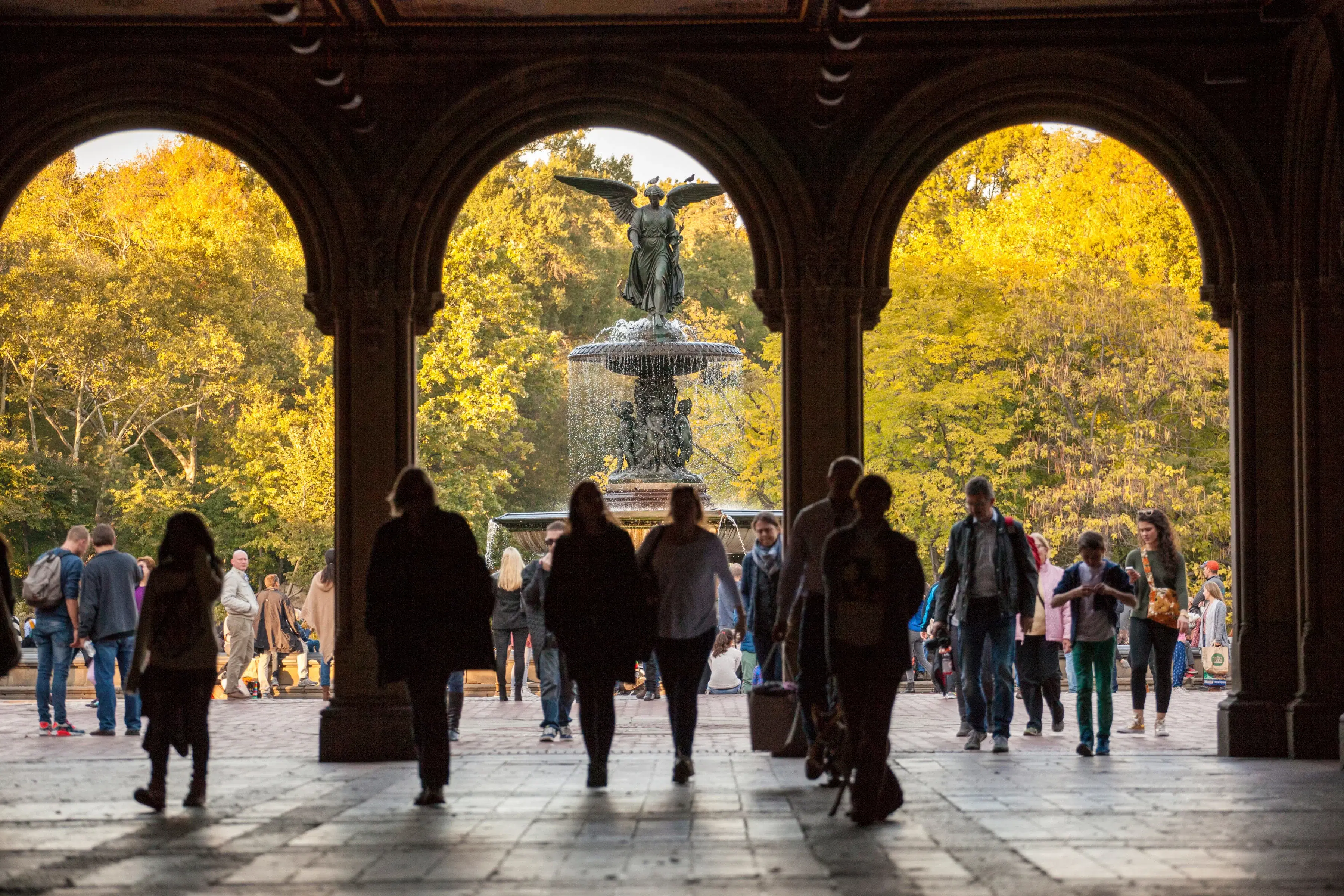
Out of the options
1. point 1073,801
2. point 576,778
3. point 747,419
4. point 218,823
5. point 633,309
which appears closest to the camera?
point 218,823

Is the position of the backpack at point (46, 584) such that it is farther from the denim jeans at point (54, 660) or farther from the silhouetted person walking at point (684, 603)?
the silhouetted person walking at point (684, 603)

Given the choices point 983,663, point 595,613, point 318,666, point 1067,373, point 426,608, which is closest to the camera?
point 426,608

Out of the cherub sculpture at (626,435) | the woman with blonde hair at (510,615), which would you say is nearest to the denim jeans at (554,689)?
the woman with blonde hair at (510,615)

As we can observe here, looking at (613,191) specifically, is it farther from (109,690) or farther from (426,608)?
(426,608)

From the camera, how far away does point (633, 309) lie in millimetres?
44375

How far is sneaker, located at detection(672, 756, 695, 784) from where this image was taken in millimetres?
9617

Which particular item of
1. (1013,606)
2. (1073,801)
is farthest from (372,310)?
(1073,801)

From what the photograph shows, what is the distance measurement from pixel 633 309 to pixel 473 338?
1105 cm

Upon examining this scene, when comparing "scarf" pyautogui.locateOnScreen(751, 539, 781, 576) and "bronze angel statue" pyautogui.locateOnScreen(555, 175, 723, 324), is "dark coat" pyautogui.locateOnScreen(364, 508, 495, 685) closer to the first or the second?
"scarf" pyautogui.locateOnScreen(751, 539, 781, 576)

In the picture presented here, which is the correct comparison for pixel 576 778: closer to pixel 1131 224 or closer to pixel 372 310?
pixel 372 310

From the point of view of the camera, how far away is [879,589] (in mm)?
7906

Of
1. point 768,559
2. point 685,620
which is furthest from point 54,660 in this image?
point 685,620

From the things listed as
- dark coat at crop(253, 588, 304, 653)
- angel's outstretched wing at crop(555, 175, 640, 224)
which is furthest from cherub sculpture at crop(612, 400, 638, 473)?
dark coat at crop(253, 588, 304, 653)

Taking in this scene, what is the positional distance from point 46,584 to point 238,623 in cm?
412
